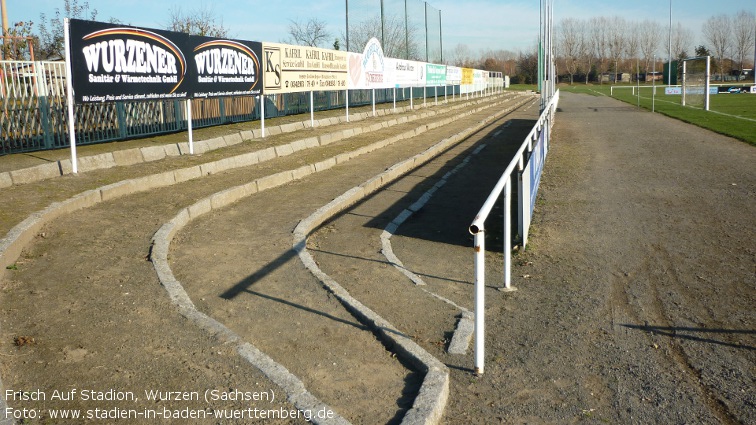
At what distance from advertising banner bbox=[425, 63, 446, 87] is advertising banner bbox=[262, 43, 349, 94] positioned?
43.6 feet

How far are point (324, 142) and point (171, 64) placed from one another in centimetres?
559

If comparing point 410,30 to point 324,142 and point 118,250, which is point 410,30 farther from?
point 118,250

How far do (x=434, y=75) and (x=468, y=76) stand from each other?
13.5 m

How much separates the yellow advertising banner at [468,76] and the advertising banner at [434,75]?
8.28 metres

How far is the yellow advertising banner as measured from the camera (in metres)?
48.4

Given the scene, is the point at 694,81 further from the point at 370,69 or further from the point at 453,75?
the point at 370,69

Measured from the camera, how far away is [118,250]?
21.9ft

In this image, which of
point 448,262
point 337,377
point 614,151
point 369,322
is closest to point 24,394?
point 337,377

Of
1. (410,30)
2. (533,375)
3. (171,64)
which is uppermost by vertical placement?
(410,30)

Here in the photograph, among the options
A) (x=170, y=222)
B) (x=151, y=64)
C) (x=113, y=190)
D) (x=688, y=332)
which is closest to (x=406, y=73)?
(x=151, y=64)

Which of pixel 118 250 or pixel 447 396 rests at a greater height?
pixel 118 250

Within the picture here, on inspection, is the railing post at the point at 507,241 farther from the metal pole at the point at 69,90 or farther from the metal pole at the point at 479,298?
the metal pole at the point at 69,90

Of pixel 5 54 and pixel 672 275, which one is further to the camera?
pixel 5 54

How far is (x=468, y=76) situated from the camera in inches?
1983
